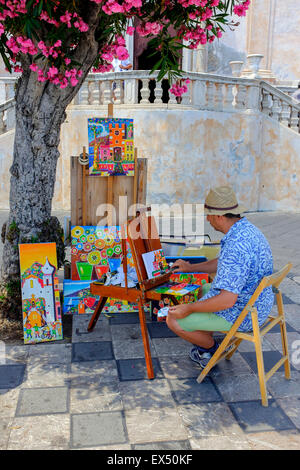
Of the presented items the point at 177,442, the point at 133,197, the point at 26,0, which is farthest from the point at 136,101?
the point at 177,442

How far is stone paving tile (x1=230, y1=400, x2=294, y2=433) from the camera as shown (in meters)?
3.35

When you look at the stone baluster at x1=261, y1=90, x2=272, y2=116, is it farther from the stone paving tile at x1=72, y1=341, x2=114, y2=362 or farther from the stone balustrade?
the stone paving tile at x1=72, y1=341, x2=114, y2=362

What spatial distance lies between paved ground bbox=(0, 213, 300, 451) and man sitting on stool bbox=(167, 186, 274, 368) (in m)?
0.48

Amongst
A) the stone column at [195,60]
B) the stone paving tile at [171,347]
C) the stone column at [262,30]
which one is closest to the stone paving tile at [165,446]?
the stone paving tile at [171,347]

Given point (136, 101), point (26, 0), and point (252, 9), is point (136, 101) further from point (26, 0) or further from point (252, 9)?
point (26, 0)

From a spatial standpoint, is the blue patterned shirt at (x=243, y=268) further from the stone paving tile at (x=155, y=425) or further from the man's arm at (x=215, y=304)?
the stone paving tile at (x=155, y=425)

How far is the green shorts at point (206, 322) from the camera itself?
149 inches

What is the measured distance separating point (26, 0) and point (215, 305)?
8.59 ft

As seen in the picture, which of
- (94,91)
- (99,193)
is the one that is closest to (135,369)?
(99,193)

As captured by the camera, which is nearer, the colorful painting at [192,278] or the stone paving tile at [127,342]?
the stone paving tile at [127,342]

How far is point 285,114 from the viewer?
1189 centimetres

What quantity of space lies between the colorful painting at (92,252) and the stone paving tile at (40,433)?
2071 mm

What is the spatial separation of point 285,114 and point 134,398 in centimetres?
977

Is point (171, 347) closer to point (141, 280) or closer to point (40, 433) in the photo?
point (141, 280)
